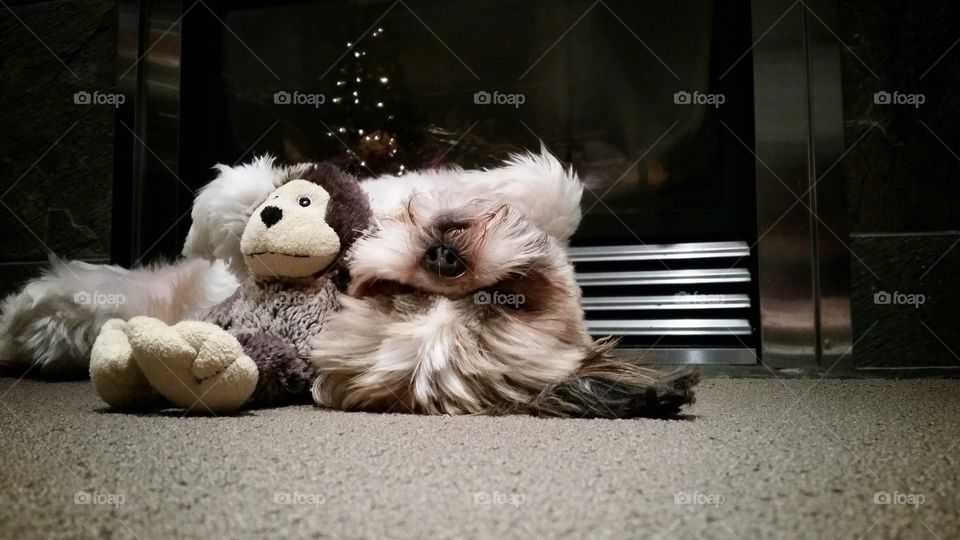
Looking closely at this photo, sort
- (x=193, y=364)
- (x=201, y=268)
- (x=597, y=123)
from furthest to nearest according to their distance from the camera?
(x=597, y=123) → (x=201, y=268) → (x=193, y=364)

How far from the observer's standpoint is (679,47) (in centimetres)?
123

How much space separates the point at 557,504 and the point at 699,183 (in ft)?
3.22

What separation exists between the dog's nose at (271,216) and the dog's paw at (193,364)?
0.15 meters

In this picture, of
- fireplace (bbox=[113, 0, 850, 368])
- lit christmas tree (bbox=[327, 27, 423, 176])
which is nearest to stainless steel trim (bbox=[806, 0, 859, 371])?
fireplace (bbox=[113, 0, 850, 368])

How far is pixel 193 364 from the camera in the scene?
623 mm

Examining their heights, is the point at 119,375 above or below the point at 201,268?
below

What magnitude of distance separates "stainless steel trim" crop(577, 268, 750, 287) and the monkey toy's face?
0.58m

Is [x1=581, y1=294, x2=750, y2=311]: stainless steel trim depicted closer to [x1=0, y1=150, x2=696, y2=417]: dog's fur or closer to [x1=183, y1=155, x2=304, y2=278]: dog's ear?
[x1=0, y1=150, x2=696, y2=417]: dog's fur

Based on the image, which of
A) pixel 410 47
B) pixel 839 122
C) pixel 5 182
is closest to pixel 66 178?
pixel 5 182

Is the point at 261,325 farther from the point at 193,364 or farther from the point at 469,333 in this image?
the point at 469,333

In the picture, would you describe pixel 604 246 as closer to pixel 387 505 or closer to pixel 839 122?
pixel 839 122

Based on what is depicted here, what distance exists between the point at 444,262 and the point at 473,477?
0.97ft

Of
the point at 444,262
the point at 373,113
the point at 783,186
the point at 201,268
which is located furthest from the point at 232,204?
the point at 783,186

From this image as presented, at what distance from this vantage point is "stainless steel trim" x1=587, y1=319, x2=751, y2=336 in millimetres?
1187
